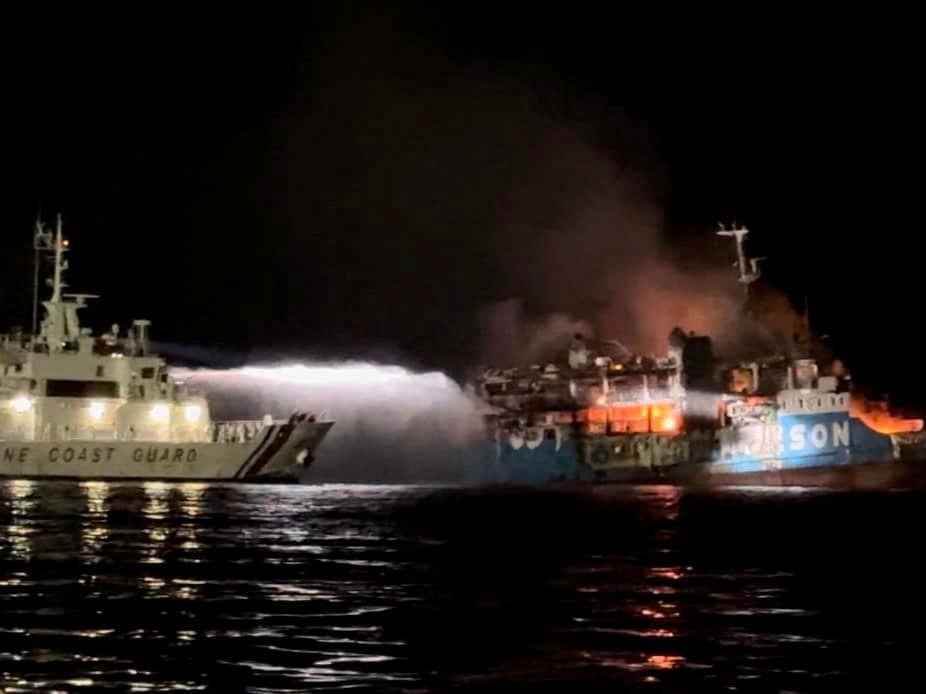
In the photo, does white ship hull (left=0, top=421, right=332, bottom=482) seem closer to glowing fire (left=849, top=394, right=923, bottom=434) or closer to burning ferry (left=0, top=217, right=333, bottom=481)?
burning ferry (left=0, top=217, right=333, bottom=481)

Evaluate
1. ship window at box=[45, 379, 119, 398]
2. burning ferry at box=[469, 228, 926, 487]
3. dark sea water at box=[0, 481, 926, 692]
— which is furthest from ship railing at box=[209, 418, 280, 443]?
dark sea water at box=[0, 481, 926, 692]

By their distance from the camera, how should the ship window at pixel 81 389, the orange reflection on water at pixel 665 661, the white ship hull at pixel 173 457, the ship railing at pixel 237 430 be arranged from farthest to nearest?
the ship railing at pixel 237 430, the white ship hull at pixel 173 457, the ship window at pixel 81 389, the orange reflection on water at pixel 665 661

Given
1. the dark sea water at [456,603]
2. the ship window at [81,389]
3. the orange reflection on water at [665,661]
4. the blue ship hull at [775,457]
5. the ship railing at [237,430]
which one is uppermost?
the ship window at [81,389]

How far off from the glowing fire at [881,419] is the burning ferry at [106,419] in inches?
1483

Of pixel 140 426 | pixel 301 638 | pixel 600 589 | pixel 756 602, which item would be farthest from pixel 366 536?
pixel 140 426

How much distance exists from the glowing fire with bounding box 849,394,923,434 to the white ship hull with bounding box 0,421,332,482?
36688 mm

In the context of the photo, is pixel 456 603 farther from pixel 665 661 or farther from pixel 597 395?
pixel 597 395

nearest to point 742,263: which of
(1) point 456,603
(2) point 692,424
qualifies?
(2) point 692,424

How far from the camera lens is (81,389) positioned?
85.1 meters

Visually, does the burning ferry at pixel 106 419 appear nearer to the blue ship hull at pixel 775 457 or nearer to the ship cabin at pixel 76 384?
the ship cabin at pixel 76 384

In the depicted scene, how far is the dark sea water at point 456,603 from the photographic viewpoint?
67.3ft

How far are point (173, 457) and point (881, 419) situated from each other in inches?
1912

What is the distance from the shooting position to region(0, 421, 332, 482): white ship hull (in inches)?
3342

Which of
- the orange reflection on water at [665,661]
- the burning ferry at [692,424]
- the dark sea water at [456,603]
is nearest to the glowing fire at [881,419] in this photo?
the burning ferry at [692,424]
